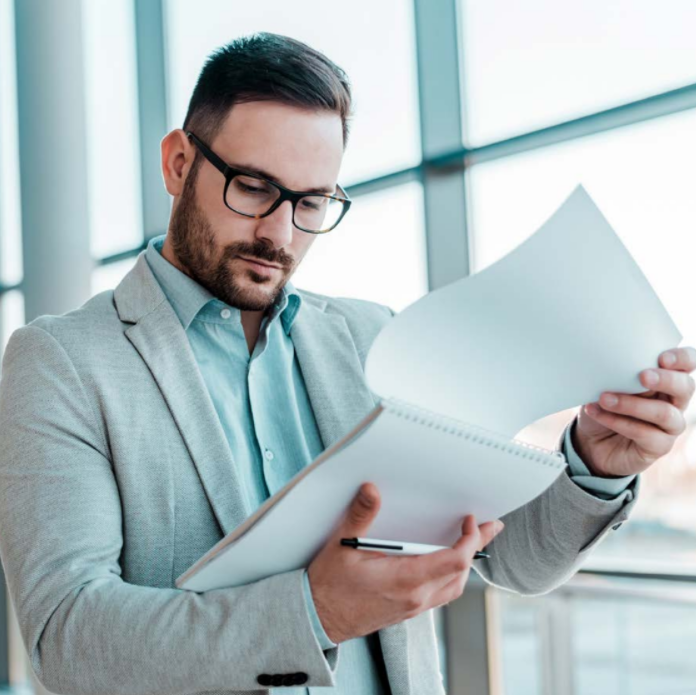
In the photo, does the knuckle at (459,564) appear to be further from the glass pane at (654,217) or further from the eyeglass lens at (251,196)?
the glass pane at (654,217)

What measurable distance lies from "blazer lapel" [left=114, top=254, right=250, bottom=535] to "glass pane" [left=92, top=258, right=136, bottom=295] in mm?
2964

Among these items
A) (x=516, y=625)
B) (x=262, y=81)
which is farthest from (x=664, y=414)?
(x=516, y=625)

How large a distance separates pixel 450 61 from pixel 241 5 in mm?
1308

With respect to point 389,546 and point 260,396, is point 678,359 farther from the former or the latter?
point 260,396

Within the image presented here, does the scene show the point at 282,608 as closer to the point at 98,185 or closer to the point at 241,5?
the point at 241,5

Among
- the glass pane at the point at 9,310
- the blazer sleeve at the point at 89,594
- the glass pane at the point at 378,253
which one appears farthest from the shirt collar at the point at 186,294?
the glass pane at the point at 9,310

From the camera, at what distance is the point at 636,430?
1.01 metres

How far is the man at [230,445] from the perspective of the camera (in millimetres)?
895

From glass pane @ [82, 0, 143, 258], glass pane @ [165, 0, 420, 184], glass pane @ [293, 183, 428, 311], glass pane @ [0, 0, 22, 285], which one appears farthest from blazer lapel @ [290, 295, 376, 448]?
glass pane @ [0, 0, 22, 285]

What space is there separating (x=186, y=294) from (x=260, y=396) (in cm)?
20

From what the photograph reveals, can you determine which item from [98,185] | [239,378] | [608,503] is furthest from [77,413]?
[98,185]

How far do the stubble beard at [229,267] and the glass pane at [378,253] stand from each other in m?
1.55

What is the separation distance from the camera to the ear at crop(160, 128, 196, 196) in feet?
4.45

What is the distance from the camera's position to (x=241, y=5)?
363 cm
